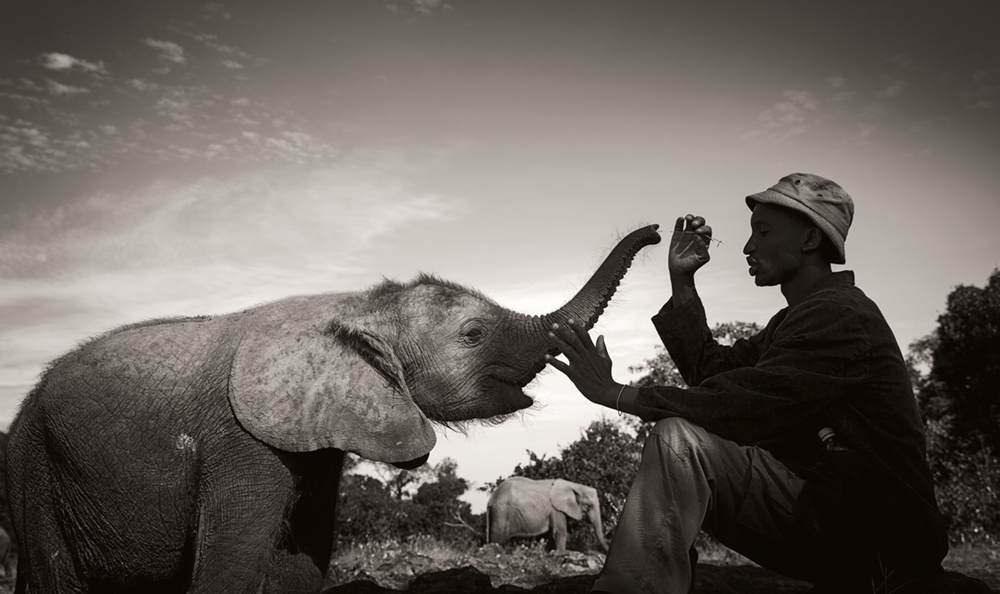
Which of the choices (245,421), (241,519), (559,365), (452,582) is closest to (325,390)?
(245,421)

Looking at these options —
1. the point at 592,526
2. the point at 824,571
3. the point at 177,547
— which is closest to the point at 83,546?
the point at 177,547

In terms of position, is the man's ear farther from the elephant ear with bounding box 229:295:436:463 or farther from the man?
the elephant ear with bounding box 229:295:436:463

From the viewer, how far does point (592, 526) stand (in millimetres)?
23328

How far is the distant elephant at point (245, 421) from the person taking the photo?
5078 mm

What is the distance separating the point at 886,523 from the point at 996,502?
19029 mm

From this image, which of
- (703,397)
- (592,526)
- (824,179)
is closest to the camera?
(703,397)

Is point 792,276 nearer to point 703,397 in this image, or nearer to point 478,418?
point 703,397

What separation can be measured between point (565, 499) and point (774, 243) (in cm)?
1947

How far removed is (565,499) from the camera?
75.0 ft

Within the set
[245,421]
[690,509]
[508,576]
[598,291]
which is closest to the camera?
[690,509]

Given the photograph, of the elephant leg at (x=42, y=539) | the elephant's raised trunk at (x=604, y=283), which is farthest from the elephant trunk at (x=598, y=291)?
the elephant leg at (x=42, y=539)

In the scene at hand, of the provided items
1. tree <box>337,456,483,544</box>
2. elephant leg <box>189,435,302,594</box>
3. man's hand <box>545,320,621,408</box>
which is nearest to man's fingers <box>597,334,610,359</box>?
man's hand <box>545,320,621,408</box>

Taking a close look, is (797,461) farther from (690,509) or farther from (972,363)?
(972,363)

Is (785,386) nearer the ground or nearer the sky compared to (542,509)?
nearer the sky
